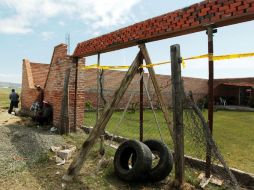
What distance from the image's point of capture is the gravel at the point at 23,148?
22.5ft

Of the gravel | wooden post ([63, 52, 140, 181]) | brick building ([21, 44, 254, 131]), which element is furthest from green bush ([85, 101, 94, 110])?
wooden post ([63, 52, 140, 181])

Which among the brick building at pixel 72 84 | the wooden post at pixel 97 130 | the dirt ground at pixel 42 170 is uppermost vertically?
the brick building at pixel 72 84

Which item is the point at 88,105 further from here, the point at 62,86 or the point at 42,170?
the point at 42,170

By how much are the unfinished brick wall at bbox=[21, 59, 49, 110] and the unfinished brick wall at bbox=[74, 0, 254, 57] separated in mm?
8951

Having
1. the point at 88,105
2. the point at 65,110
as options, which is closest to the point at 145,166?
the point at 65,110

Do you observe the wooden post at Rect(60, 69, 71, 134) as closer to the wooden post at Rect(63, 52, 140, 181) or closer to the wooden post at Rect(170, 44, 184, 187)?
the wooden post at Rect(63, 52, 140, 181)

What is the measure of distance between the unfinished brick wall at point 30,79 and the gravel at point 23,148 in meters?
5.52

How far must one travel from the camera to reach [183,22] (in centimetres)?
617

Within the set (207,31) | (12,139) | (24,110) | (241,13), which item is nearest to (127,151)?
(207,31)

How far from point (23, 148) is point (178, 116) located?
4897 millimetres

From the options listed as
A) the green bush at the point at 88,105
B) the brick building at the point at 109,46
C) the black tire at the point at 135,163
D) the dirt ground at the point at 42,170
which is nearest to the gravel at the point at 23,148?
the dirt ground at the point at 42,170

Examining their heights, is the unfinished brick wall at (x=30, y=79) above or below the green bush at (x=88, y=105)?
above

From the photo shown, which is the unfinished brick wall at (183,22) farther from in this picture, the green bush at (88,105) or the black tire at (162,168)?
the green bush at (88,105)

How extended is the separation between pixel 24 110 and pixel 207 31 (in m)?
14.0
